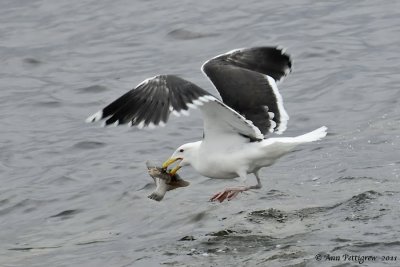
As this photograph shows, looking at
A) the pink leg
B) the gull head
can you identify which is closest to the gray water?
the pink leg

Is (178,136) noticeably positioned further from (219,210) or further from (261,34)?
(261,34)

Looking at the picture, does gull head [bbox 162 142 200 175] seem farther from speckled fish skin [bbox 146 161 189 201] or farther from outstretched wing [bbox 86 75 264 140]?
outstretched wing [bbox 86 75 264 140]

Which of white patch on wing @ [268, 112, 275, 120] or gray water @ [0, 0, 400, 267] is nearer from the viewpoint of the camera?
gray water @ [0, 0, 400, 267]

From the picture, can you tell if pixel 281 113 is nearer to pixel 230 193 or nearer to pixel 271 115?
pixel 271 115

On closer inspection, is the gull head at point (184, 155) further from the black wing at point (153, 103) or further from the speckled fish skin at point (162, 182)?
the black wing at point (153, 103)

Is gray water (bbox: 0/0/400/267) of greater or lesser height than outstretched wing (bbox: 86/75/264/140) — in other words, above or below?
below

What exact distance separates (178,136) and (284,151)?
4162 millimetres

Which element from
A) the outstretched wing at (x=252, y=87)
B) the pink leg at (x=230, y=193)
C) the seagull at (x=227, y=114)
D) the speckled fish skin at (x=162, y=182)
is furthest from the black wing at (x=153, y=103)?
the pink leg at (x=230, y=193)

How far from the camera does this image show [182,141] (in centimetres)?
1377

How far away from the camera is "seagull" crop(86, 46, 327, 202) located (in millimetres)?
9242

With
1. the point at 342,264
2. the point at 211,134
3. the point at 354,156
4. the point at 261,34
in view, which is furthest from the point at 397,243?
the point at 261,34

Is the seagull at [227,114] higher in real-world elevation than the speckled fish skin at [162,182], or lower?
higher

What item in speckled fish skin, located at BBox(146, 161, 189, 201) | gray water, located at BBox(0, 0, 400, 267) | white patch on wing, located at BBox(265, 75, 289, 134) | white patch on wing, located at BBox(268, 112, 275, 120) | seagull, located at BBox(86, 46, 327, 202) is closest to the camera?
seagull, located at BBox(86, 46, 327, 202)

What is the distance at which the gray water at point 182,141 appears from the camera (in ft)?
32.0
